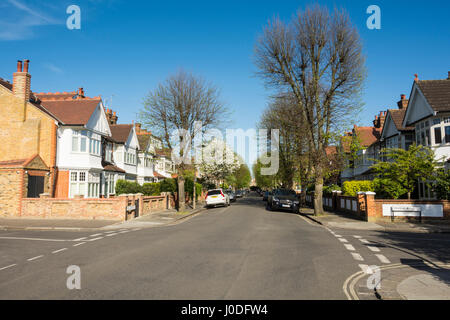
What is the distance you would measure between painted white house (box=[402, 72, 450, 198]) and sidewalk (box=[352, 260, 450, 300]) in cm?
1803

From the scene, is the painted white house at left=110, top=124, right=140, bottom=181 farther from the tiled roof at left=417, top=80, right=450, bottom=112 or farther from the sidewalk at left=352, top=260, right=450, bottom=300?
the sidewalk at left=352, top=260, right=450, bottom=300

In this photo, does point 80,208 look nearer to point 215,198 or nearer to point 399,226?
point 215,198

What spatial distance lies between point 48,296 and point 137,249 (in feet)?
15.1

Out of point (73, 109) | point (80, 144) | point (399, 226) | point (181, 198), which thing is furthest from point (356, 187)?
point (73, 109)

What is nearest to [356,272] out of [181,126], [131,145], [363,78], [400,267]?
[400,267]

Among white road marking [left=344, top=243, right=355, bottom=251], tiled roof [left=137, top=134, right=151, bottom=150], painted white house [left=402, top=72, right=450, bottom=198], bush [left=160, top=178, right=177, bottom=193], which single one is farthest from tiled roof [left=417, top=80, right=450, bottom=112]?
tiled roof [left=137, top=134, right=151, bottom=150]

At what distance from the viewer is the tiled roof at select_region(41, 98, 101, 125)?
27859 mm

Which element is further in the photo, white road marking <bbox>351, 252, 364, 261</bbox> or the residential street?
white road marking <bbox>351, 252, 364, 261</bbox>

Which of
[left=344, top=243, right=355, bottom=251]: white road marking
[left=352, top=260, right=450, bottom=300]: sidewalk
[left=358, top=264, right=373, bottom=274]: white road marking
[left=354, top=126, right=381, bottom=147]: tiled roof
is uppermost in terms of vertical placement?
[left=354, top=126, right=381, bottom=147]: tiled roof

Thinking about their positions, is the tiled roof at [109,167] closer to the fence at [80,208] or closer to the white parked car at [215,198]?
the white parked car at [215,198]

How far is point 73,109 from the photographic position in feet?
97.4

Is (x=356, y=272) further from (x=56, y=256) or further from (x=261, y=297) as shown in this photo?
(x=56, y=256)

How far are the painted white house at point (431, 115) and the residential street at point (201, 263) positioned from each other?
1438 centimetres

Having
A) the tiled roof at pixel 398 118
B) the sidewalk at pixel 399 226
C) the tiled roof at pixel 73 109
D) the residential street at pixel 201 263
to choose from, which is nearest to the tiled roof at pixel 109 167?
the tiled roof at pixel 73 109
